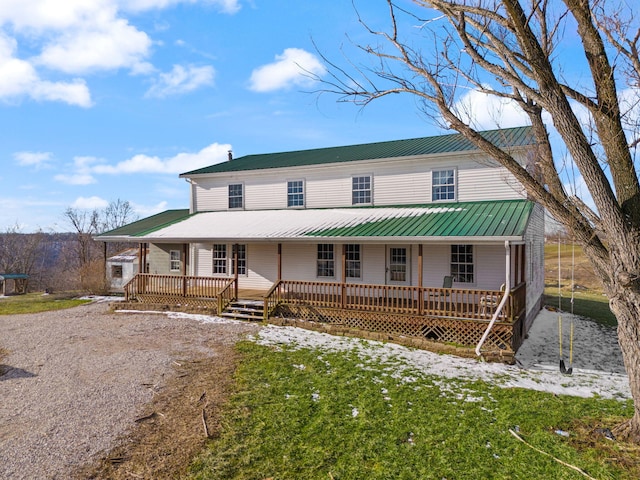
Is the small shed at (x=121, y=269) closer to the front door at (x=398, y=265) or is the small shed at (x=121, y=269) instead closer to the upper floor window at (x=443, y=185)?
the front door at (x=398, y=265)

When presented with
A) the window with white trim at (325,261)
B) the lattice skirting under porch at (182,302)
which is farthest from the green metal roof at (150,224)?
the window with white trim at (325,261)

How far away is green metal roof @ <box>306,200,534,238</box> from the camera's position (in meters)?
11.6

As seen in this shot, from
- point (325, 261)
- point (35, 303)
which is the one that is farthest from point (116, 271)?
point (325, 261)

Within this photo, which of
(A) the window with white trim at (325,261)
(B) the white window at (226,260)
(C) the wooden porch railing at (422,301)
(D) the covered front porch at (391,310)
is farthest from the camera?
(B) the white window at (226,260)

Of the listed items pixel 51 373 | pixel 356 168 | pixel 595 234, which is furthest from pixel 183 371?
pixel 356 168

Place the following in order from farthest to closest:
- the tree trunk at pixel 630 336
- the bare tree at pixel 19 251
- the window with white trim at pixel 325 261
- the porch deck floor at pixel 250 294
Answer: the bare tree at pixel 19 251 → the window with white trim at pixel 325 261 → the porch deck floor at pixel 250 294 → the tree trunk at pixel 630 336

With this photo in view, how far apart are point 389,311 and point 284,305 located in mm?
3743

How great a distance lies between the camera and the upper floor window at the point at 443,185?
15.1m

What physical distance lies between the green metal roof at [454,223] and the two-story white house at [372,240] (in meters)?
0.05

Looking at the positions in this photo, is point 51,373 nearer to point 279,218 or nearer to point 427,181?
point 279,218

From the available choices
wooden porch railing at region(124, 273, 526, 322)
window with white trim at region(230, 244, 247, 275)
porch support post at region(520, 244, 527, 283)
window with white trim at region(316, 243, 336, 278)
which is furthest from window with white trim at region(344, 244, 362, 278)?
porch support post at region(520, 244, 527, 283)

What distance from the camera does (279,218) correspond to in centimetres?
1681

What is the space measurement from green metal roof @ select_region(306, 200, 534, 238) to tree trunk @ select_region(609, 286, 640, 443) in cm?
538

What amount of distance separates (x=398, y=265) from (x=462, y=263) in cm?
229
